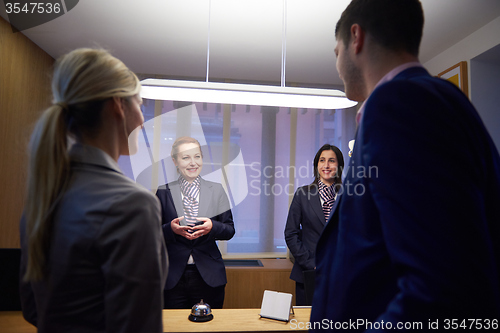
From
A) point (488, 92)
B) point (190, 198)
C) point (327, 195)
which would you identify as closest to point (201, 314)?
point (190, 198)

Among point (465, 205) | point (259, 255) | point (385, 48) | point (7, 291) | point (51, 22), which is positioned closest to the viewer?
point (465, 205)

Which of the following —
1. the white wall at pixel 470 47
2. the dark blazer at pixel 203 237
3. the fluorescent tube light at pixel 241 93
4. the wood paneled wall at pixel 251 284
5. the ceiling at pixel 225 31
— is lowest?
the wood paneled wall at pixel 251 284

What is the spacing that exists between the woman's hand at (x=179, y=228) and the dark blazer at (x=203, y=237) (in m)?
0.03

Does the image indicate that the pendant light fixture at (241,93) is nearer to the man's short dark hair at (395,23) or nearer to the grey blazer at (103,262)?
the man's short dark hair at (395,23)

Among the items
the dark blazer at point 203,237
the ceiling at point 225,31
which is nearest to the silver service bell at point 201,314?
the dark blazer at point 203,237

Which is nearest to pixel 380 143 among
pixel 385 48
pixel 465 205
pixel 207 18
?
pixel 465 205

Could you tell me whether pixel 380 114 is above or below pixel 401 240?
above

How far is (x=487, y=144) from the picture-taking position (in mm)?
617

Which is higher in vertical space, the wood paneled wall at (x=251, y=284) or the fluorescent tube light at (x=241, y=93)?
the fluorescent tube light at (x=241, y=93)

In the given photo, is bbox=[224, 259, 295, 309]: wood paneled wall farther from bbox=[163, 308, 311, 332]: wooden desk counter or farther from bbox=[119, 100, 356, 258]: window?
bbox=[163, 308, 311, 332]: wooden desk counter

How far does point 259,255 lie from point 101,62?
384 cm

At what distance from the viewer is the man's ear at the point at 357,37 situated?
816 mm

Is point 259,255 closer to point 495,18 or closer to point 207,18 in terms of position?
point 207,18

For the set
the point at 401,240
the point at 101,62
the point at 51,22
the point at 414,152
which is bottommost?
the point at 401,240
